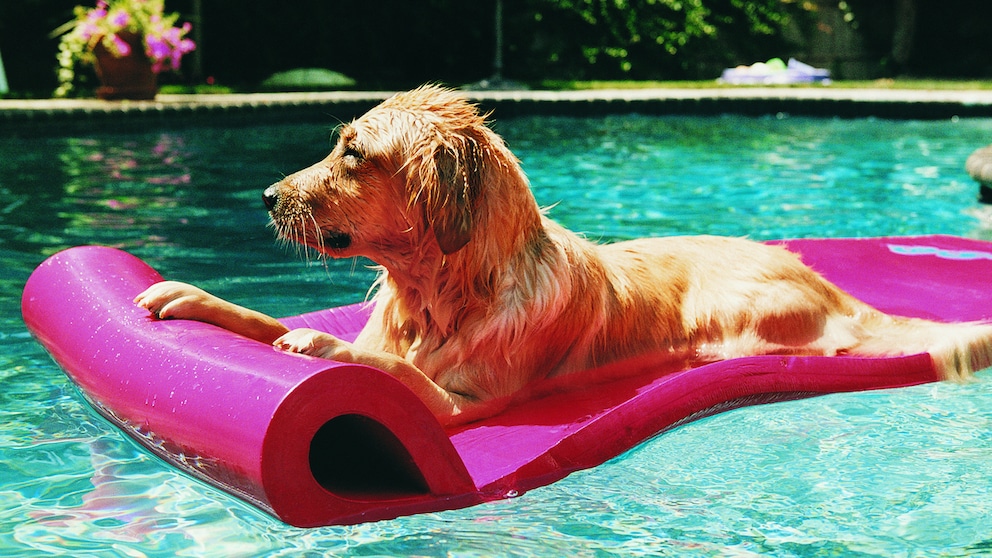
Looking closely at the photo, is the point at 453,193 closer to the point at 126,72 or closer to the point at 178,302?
the point at 178,302

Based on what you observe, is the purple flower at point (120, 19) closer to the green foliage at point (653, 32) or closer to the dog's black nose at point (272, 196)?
the green foliage at point (653, 32)

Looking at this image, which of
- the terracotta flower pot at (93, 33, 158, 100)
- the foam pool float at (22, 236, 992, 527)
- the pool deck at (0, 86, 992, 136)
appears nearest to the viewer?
the foam pool float at (22, 236, 992, 527)

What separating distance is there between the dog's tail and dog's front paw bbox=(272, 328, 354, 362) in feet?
8.75

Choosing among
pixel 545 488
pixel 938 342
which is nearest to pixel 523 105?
pixel 938 342

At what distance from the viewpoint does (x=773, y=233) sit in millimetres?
9273

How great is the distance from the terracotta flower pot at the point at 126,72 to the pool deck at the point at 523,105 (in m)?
0.31

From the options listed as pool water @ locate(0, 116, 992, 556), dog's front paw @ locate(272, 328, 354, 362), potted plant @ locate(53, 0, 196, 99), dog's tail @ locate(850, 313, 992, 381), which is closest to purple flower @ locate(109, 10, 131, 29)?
potted plant @ locate(53, 0, 196, 99)

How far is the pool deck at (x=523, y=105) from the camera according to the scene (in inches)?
589

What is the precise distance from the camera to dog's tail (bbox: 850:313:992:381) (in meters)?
5.00

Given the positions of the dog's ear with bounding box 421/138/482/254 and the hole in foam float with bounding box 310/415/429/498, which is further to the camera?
the dog's ear with bounding box 421/138/482/254

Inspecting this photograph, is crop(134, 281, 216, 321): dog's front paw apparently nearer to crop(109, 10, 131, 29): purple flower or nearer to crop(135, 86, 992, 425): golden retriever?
crop(135, 86, 992, 425): golden retriever

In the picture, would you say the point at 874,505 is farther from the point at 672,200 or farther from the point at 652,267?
the point at 672,200

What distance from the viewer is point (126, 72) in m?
16.5

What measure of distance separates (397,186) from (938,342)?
2.76 meters
